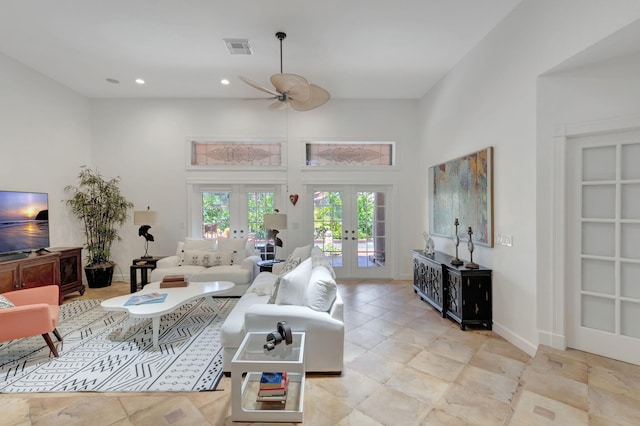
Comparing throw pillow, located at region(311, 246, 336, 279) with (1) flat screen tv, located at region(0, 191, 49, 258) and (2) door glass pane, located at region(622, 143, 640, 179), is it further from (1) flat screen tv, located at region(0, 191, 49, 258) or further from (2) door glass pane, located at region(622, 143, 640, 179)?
(1) flat screen tv, located at region(0, 191, 49, 258)

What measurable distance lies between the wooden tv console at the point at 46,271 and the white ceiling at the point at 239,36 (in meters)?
2.86

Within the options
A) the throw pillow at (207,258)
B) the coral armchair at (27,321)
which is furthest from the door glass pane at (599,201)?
the coral armchair at (27,321)

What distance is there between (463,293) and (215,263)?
388 centimetres

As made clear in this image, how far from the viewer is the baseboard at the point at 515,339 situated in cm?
272

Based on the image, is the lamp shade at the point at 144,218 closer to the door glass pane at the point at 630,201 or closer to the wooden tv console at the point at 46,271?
the wooden tv console at the point at 46,271

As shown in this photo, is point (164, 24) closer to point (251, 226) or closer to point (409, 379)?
point (251, 226)

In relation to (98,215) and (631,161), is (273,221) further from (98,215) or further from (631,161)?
(631,161)

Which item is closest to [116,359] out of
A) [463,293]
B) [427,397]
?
[427,397]

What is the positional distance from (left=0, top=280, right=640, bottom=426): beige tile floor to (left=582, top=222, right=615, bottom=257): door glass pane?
94 cm

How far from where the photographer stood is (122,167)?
5.45m

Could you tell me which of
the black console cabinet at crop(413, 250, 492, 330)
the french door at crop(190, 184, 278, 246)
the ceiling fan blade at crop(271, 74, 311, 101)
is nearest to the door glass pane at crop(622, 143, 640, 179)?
the black console cabinet at crop(413, 250, 492, 330)

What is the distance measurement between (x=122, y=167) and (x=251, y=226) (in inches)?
109

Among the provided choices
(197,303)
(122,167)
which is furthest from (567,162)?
(122,167)

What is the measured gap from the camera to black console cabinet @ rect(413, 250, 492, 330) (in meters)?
3.27
